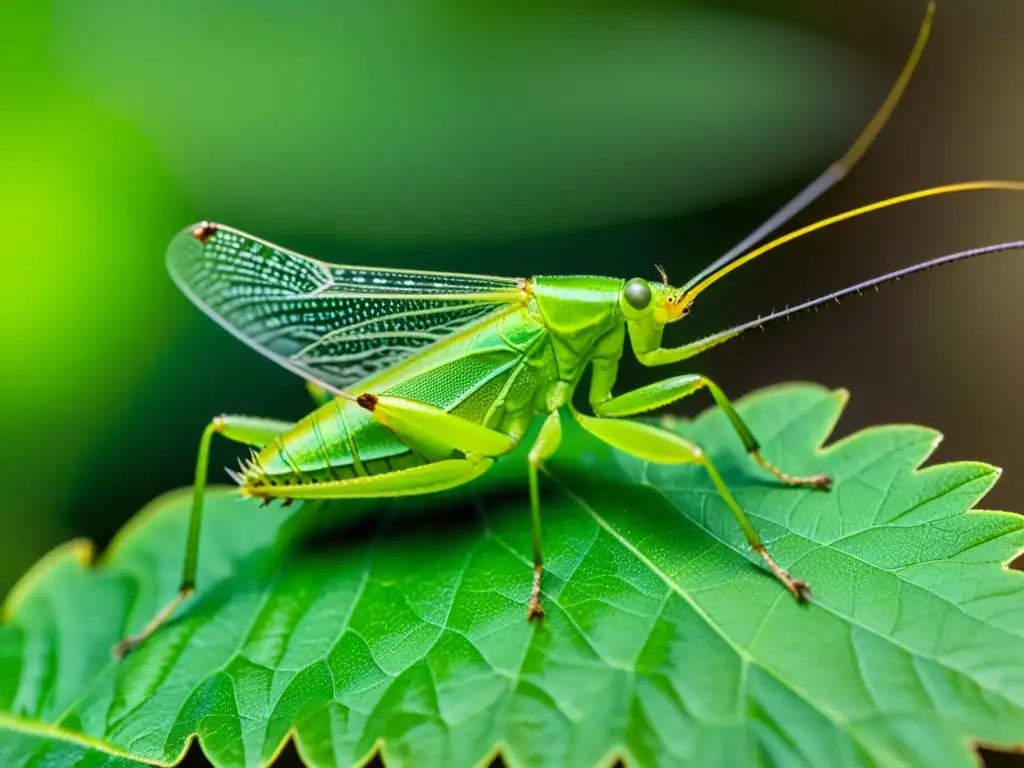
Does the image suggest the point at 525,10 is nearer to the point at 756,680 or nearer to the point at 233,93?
the point at 233,93

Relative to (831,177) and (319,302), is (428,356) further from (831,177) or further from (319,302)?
(831,177)

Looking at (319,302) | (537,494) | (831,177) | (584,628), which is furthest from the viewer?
(319,302)

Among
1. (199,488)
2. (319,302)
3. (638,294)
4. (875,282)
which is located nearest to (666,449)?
(638,294)

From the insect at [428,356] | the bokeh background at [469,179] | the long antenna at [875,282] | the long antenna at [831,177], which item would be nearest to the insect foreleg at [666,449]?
the insect at [428,356]

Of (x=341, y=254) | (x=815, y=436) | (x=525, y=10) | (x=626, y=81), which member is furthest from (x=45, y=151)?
(x=815, y=436)

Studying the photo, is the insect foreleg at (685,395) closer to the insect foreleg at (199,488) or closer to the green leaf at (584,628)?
the green leaf at (584,628)
